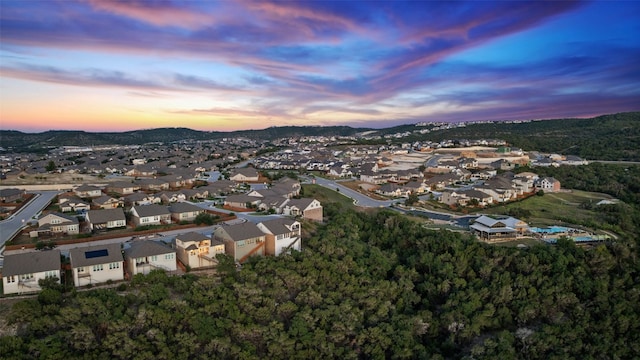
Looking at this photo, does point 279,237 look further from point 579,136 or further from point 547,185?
point 579,136

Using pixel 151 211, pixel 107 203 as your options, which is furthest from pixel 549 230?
pixel 107 203

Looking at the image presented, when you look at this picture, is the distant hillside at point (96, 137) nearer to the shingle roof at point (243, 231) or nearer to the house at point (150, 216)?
the house at point (150, 216)

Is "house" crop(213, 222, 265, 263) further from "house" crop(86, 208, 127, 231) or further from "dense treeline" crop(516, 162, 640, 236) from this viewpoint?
"dense treeline" crop(516, 162, 640, 236)

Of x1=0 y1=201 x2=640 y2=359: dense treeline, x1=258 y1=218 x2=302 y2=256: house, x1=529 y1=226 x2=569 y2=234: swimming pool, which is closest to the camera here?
x1=0 y1=201 x2=640 y2=359: dense treeline

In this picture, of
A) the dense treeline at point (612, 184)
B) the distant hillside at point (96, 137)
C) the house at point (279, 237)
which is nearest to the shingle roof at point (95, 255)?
the house at point (279, 237)

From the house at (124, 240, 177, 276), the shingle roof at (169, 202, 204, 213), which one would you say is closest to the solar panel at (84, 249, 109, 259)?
the house at (124, 240, 177, 276)
